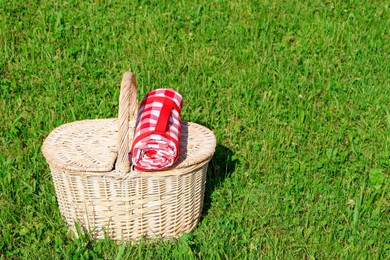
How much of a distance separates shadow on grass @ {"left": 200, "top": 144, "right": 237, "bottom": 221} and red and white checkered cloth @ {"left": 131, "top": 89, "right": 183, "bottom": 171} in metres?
0.74

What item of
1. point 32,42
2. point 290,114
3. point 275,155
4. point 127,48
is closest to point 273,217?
point 275,155

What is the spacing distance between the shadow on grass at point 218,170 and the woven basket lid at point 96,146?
487mm

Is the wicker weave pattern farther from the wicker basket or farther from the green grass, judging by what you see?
the green grass

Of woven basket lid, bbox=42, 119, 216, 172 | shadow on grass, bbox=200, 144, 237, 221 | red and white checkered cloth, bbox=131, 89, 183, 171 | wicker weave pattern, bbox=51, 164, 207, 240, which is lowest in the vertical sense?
shadow on grass, bbox=200, 144, 237, 221

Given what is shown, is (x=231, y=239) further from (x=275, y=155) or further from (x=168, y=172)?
(x=275, y=155)

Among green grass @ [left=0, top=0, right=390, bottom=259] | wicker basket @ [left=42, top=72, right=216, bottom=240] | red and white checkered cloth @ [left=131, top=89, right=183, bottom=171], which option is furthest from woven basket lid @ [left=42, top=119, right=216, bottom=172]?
green grass @ [left=0, top=0, right=390, bottom=259]

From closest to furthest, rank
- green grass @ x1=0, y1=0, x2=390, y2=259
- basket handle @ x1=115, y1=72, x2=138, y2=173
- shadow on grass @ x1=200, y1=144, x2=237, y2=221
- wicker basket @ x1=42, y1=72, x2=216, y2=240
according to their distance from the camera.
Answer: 1. basket handle @ x1=115, y1=72, x2=138, y2=173
2. wicker basket @ x1=42, y1=72, x2=216, y2=240
3. green grass @ x1=0, y1=0, x2=390, y2=259
4. shadow on grass @ x1=200, y1=144, x2=237, y2=221

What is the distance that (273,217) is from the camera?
4.45m

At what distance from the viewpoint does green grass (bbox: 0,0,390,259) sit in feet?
13.9

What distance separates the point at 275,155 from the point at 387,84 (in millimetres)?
1646

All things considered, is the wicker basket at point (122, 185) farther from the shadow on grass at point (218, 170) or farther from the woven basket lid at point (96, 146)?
the shadow on grass at point (218, 170)

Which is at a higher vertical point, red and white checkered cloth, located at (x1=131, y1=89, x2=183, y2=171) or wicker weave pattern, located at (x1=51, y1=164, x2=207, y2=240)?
red and white checkered cloth, located at (x1=131, y1=89, x2=183, y2=171)

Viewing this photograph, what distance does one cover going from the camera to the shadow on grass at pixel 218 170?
15.2 feet

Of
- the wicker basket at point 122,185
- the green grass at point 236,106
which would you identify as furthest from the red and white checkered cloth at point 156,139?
the green grass at point 236,106
